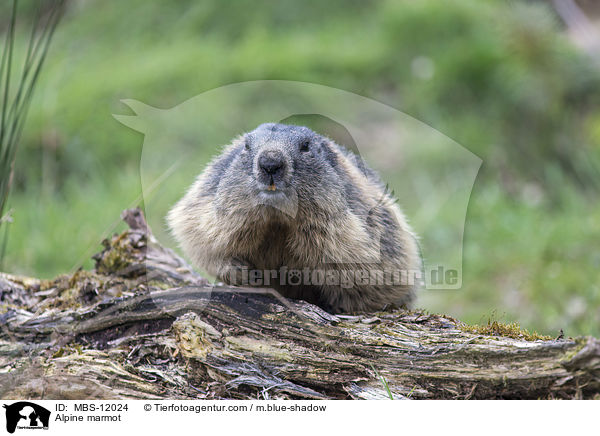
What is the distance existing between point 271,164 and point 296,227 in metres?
0.49

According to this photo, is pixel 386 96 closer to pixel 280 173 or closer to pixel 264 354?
pixel 280 173

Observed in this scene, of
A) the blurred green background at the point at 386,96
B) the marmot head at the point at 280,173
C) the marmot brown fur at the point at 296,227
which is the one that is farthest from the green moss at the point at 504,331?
the blurred green background at the point at 386,96

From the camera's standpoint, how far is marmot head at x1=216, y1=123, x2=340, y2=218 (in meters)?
3.75

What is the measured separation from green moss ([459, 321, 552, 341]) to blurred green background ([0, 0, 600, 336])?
10.8 feet

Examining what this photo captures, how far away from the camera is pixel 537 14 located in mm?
8820

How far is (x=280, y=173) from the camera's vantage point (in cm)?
374

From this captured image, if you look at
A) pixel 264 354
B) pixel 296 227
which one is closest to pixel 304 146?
pixel 296 227

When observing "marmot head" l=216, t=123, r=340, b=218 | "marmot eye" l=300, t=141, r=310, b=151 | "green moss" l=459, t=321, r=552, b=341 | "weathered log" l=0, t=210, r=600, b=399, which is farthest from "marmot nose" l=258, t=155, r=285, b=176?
"green moss" l=459, t=321, r=552, b=341

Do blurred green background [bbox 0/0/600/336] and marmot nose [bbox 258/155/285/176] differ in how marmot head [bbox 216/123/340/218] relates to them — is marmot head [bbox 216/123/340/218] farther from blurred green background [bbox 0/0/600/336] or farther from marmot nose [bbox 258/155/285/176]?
blurred green background [bbox 0/0/600/336]

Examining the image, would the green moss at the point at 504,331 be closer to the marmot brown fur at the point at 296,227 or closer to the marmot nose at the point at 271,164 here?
the marmot brown fur at the point at 296,227

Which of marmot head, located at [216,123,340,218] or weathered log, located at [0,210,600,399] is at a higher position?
marmot head, located at [216,123,340,218]

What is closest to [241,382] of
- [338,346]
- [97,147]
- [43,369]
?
[338,346]

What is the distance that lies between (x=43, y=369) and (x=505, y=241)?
577cm

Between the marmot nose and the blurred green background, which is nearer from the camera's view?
the marmot nose
